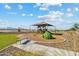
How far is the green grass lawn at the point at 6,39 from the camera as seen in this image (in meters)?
2.12

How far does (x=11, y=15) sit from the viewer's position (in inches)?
83.0

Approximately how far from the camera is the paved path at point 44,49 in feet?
6.84

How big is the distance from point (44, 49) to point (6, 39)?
1.60 feet

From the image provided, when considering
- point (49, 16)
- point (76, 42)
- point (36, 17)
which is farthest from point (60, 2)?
point (76, 42)

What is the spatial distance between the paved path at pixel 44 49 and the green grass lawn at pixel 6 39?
0.07 metres

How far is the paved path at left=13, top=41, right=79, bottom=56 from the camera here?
2086mm

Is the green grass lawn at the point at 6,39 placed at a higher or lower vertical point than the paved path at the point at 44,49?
higher

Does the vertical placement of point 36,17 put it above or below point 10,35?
above

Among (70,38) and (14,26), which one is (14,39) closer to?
(14,26)

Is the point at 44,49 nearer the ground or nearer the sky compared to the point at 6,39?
nearer the ground

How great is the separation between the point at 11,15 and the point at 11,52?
45 centimetres

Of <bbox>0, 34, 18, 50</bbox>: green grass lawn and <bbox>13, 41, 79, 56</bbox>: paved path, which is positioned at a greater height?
<bbox>0, 34, 18, 50</bbox>: green grass lawn

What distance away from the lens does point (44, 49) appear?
2.11m

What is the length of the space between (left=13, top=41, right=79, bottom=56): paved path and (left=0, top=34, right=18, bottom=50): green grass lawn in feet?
0.22
